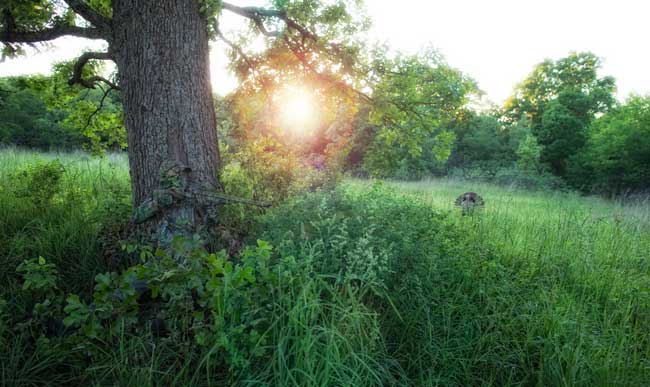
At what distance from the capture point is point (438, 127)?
9742mm

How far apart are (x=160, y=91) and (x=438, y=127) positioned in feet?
26.1

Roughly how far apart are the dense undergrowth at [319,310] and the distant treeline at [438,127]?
7.59 ft

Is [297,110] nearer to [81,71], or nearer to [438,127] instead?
[81,71]

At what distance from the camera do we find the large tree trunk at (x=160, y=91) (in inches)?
137

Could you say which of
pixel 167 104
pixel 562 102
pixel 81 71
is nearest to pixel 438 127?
pixel 167 104

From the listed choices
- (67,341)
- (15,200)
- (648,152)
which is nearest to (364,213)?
(67,341)

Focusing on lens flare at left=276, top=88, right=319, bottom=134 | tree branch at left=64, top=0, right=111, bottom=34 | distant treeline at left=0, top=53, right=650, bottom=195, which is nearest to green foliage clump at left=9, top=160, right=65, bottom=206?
distant treeline at left=0, top=53, right=650, bottom=195

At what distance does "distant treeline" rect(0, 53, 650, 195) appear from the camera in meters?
5.57

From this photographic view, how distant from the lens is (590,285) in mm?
3342

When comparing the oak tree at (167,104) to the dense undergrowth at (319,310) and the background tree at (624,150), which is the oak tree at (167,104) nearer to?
the dense undergrowth at (319,310)

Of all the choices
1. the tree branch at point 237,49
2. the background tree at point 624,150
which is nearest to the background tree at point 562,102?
the background tree at point 624,150

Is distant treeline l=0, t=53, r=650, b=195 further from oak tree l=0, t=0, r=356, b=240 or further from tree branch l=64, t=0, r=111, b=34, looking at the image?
tree branch l=64, t=0, r=111, b=34

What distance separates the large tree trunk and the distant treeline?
3.29 feet

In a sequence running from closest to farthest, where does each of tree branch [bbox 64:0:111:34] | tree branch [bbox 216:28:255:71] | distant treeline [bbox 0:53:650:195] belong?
tree branch [bbox 64:0:111:34], tree branch [bbox 216:28:255:71], distant treeline [bbox 0:53:650:195]
